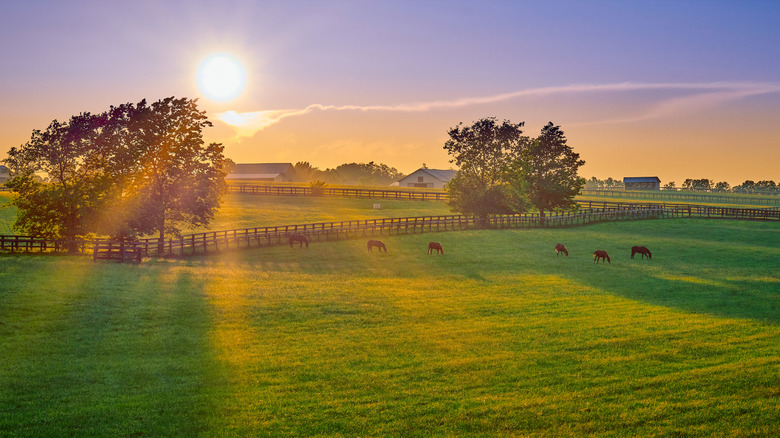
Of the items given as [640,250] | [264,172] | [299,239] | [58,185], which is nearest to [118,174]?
[58,185]

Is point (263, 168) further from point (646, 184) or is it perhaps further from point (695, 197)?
point (646, 184)

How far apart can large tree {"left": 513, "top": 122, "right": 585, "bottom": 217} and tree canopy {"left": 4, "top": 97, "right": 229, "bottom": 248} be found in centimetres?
3538

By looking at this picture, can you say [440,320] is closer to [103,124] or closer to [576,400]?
[576,400]

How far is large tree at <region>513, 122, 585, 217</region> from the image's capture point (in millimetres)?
62344

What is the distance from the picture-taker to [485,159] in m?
60.5

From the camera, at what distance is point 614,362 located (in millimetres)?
13922

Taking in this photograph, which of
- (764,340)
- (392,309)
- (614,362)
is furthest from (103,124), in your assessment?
(764,340)

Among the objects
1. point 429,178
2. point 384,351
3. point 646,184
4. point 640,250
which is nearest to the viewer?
point 384,351

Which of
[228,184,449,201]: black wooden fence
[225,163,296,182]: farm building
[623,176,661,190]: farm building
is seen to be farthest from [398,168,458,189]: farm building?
[623,176,661,190]: farm building

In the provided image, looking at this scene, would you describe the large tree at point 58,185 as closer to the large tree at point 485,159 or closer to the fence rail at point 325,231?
the fence rail at point 325,231

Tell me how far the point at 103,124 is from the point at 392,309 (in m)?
26.6

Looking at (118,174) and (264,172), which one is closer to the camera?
(118,174)

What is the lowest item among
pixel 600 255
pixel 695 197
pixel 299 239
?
pixel 600 255

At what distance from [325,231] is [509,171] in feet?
84.6
